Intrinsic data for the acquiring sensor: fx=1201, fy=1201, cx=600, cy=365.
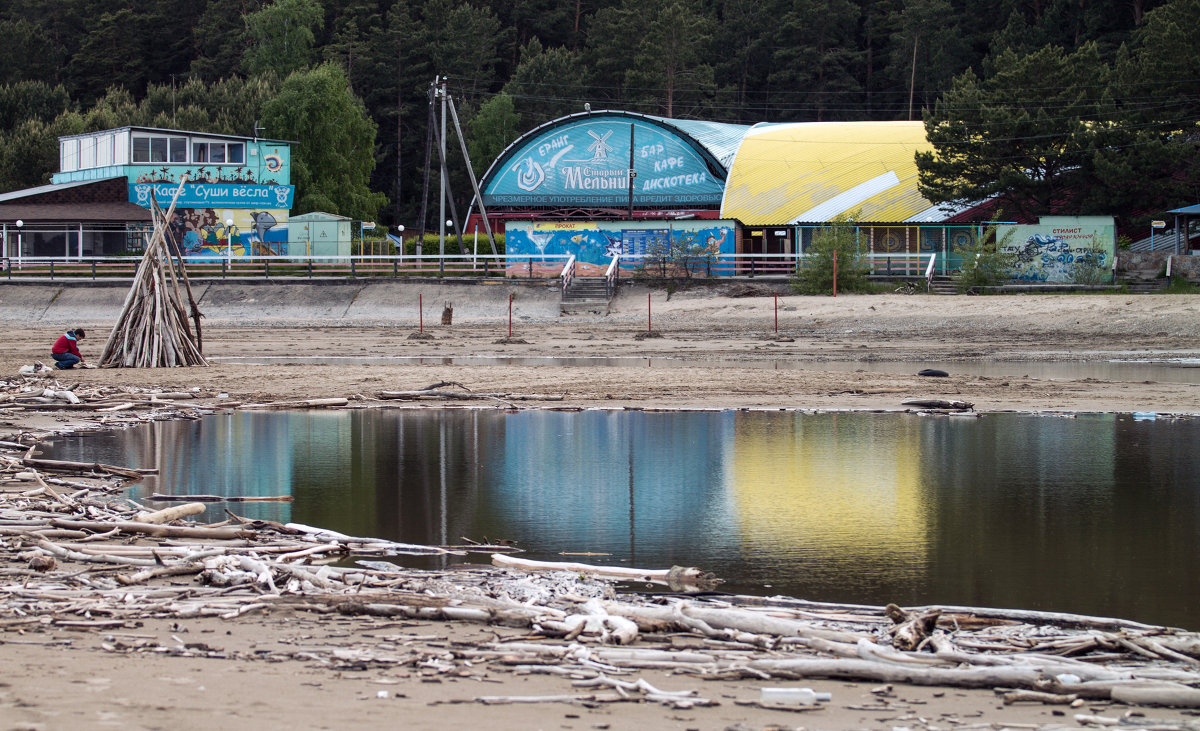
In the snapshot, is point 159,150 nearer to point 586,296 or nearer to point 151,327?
point 586,296

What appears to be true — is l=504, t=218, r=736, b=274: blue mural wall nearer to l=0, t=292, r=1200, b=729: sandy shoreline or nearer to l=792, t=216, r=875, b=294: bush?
l=0, t=292, r=1200, b=729: sandy shoreline

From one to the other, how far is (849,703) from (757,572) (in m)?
3.16

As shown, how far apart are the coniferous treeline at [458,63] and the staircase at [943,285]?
93.4 feet

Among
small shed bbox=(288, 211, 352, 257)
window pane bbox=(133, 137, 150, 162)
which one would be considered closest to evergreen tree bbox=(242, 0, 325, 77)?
window pane bbox=(133, 137, 150, 162)

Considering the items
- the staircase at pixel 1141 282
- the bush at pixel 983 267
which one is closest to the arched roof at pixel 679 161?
the staircase at pixel 1141 282

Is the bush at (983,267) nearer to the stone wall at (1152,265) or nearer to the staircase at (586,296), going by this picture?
the stone wall at (1152,265)

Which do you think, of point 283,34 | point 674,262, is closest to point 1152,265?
point 674,262

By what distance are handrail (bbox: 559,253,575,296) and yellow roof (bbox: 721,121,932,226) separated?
398 inches

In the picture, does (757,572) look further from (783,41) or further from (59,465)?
(783,41)

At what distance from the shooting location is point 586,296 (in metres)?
45.3

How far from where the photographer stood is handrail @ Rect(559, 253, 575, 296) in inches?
1798

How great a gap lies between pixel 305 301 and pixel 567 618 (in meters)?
41.1

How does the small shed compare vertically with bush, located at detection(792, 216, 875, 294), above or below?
above

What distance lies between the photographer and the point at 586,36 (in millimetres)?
100250
